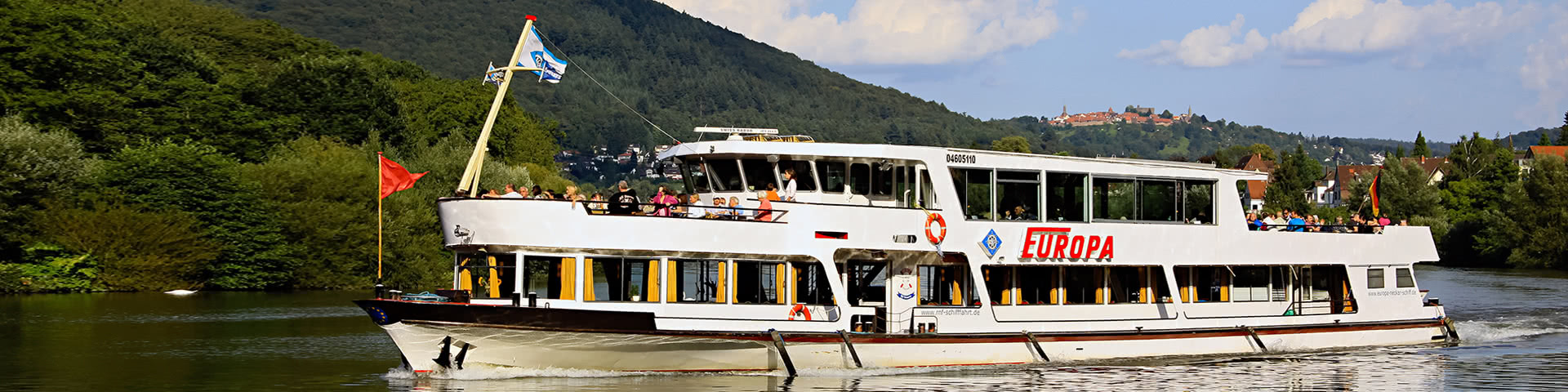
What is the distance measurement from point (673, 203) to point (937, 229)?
4265 mm

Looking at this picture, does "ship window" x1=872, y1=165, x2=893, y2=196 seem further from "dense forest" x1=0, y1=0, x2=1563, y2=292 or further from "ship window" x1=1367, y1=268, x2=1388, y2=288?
"dense forest" x1=0, y1=0, x2=1563, y2=292

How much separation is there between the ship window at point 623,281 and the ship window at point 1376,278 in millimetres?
15457

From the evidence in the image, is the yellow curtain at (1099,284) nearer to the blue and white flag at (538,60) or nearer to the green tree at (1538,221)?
the blue and white flag at (538,60)

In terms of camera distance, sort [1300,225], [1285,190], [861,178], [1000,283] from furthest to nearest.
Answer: [1285,190], [1300,225], [1000,283], [861,178]

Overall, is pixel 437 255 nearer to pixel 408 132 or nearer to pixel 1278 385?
pixel 408 132

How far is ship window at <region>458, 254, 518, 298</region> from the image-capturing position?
76.0 feet

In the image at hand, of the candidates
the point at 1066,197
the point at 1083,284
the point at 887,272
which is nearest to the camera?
the point at 887,272

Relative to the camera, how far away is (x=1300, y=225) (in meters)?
29.8

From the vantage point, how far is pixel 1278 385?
85.1 feet

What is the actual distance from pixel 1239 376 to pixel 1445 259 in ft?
235

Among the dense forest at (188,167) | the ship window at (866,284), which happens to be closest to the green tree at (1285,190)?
the dense forest at (188,167)

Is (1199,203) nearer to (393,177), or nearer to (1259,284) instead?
(1259,284)

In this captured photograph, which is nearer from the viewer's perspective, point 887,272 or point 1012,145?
point 887,272

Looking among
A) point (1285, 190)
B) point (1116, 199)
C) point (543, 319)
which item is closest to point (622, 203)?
point (543, 319)
